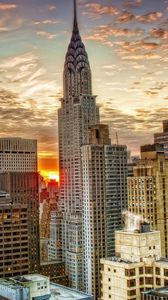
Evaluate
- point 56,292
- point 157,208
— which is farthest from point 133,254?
point 157,208

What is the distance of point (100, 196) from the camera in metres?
184

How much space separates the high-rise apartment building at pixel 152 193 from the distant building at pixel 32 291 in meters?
32.9

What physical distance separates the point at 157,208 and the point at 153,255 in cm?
5784

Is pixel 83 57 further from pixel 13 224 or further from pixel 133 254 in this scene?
pixel 133 254

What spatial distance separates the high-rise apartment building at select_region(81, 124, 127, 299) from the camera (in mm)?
179000

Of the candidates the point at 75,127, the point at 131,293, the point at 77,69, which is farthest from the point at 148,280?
the point at 77,69

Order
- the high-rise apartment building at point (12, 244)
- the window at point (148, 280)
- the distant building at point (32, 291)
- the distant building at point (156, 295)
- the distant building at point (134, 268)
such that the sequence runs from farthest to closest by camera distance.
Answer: the high-rise apartment building at point (12, 244), the distant building at point (32, 291), the window at point (148, 280), the distant building at point (134, 268), the distant building at point (156, 295)

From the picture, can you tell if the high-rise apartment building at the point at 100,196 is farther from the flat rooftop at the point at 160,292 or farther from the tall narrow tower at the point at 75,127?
the flat rooftop at the point at 160,292

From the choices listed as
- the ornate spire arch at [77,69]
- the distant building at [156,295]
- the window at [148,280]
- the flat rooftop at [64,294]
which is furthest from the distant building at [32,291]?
the ornate spire arch at [77,69]

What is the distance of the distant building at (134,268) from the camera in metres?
87.6

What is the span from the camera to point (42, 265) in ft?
609

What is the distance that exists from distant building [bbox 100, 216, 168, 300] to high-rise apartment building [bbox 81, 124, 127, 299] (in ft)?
278

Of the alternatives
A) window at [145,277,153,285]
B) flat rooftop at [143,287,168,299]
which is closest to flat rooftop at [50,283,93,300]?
window at [145,277,153,285]

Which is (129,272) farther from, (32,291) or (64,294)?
(64,294)
